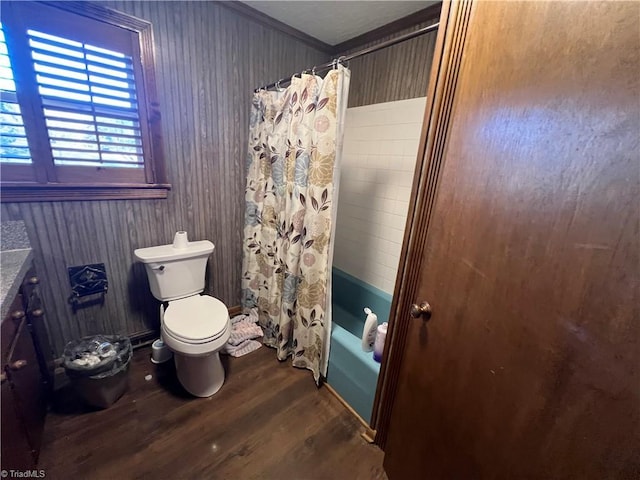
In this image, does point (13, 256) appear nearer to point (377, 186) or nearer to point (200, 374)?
point (200, 374)

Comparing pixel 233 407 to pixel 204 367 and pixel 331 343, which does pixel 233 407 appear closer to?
pixel 204 367

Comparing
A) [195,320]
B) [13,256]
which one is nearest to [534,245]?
[195,320]

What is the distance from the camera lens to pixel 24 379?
3.40ft

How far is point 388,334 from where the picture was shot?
46.3 inches

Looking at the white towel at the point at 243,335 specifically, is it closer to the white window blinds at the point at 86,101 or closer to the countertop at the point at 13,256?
the countertop at the point at 13,256

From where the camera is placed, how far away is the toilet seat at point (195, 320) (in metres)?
1.41

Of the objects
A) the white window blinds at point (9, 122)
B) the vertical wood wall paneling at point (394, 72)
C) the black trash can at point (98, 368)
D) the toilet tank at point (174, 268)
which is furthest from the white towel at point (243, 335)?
the vertical wood wall paneling at point (394, 72)

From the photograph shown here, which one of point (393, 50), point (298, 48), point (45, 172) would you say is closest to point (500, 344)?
point (393, 50)

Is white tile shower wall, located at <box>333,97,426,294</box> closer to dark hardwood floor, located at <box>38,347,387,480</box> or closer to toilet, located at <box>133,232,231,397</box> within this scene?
dark hardwood floor, located at <box>38,347,387,480</box>

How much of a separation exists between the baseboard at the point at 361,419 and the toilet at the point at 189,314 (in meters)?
0.69

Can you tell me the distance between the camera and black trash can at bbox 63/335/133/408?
134 cm

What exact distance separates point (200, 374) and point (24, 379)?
718 millimetres

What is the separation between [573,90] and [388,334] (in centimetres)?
100

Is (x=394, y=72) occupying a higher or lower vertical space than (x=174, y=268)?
higher
